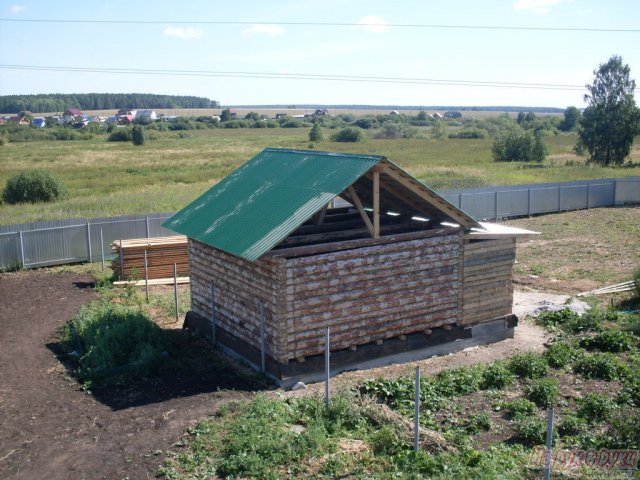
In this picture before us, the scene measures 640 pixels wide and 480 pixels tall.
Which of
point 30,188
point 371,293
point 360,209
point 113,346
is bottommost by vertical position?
point 113,346

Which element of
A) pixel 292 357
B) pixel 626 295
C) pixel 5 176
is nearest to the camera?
pixel 292 357

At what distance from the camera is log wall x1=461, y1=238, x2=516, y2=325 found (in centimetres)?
1505

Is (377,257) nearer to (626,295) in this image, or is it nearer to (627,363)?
(627,363)

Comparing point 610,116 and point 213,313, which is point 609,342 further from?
point 610,116

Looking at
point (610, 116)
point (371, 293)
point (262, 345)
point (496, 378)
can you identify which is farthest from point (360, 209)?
point (610, 116)

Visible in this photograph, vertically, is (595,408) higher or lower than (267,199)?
lower

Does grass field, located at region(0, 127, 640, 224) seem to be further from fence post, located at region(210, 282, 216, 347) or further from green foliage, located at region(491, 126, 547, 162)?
fence post, located at region(210, 282, 216, 347)

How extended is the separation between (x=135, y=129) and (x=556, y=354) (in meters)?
82.6

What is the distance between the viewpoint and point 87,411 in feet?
37.1

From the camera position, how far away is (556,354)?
44.8 feet

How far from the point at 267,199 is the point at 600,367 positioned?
7.46 meters

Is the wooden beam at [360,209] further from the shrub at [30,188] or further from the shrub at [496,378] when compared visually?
the shrub at [30,188]

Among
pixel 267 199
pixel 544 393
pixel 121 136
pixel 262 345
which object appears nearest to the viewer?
pixel 544 393

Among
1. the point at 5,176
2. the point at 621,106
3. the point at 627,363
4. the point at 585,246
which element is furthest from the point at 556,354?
the point at 621,106
